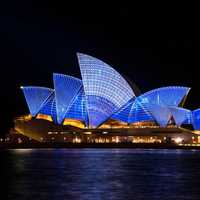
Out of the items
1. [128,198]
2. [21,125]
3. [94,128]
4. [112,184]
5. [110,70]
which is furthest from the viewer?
[21,125]

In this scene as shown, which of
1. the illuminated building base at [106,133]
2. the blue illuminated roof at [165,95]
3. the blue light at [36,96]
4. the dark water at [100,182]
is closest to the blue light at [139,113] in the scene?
the blue illuminated roof at [165,95]

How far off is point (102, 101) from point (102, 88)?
94.4 inches

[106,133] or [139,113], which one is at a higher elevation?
[139,113]

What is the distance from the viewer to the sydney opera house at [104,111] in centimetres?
8800

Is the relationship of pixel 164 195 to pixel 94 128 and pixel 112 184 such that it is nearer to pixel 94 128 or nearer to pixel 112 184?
pixel 112 184

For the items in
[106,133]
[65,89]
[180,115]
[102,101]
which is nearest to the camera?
[65,89]

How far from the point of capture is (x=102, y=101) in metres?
89.7

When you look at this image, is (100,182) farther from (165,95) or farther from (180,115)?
(180,115)

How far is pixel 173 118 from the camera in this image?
302 feet

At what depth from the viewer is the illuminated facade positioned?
87.6 meters

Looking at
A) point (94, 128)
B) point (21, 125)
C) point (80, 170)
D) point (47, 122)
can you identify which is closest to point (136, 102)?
point (94, 128)

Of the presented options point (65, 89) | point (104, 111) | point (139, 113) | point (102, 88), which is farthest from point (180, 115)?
point (65, 89)

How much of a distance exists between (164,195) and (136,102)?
62.8 metres

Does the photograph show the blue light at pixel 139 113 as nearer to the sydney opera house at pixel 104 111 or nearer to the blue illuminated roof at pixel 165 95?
the sydney opera house at pixel 104 111
